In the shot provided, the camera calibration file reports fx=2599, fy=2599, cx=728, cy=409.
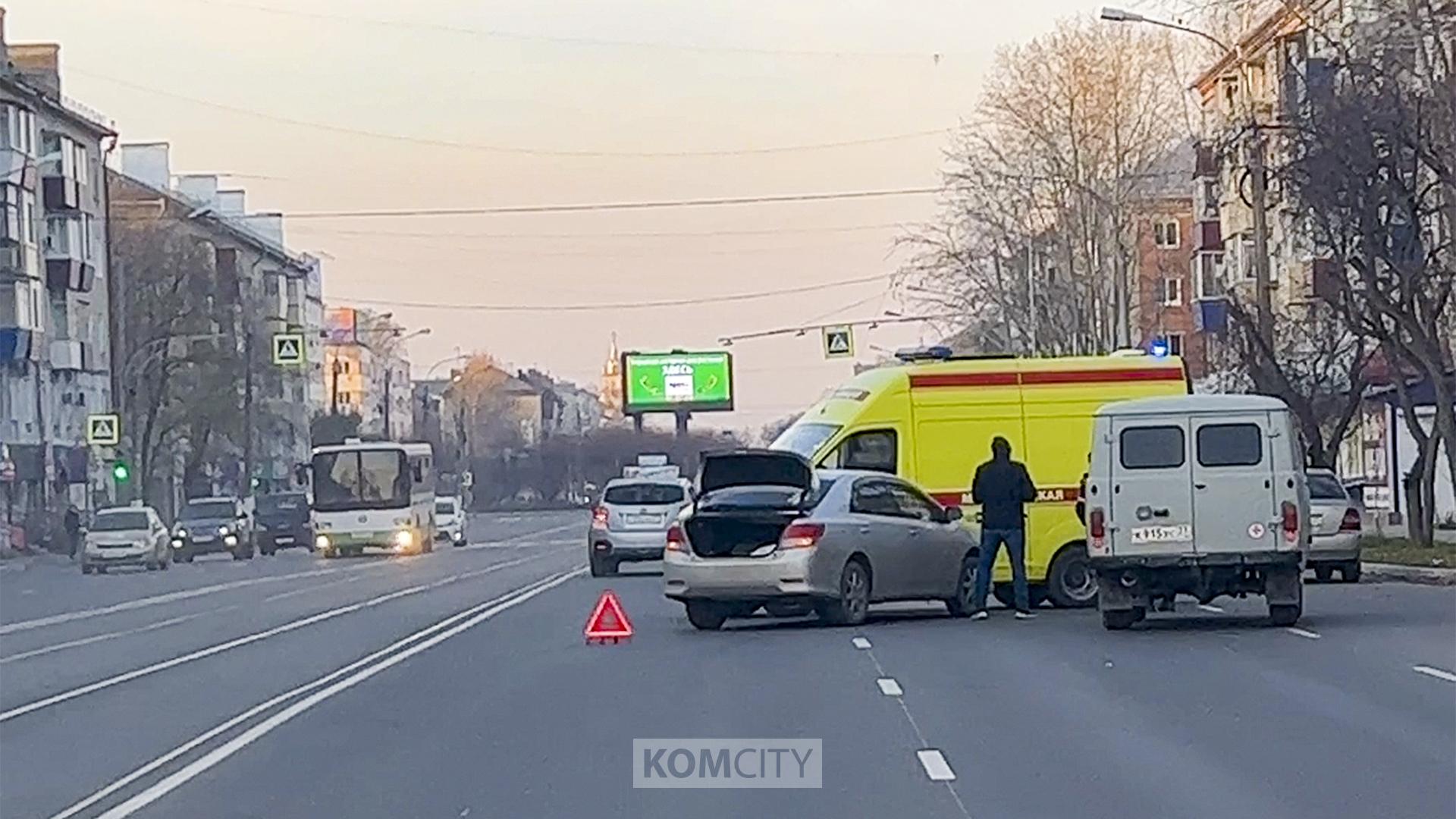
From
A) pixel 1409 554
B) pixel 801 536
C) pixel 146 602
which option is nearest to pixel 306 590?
pixel 146 602

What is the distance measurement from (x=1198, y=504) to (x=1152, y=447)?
27.6 inches

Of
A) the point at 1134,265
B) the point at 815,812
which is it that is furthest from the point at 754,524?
the point at 1134,265

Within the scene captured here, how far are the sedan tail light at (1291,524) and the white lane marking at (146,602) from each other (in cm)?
1493

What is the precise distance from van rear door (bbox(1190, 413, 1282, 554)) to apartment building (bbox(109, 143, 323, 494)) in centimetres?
5936

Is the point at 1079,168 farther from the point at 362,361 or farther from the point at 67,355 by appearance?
the point at 362,361

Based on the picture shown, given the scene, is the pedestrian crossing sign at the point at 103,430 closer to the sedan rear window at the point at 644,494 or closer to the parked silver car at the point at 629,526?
the sedan rear window at the point at 644,494

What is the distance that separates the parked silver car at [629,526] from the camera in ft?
136

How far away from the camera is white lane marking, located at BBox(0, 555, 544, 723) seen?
1908 centimetres

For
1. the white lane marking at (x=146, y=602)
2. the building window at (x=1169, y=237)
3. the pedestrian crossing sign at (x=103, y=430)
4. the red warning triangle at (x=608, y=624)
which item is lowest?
the white lane marking at (x=146, y=602)

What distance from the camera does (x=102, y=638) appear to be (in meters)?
28.0

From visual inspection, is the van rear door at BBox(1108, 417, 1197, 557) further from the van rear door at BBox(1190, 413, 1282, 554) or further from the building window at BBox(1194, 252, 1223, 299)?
the building window at BBox(1194, 252, 1223, 299)

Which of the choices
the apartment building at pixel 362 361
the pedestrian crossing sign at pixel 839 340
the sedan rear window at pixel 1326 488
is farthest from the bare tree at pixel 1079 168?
the apartment building at pixel 362 361

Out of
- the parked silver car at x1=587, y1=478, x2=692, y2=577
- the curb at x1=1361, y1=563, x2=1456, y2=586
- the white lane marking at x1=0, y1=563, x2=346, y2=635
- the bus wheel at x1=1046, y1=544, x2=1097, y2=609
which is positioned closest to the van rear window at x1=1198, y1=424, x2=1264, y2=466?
the bus wheel at x1=1046, y1=544, x2=1097, y2=609

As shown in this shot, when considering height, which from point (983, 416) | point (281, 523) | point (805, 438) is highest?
point (983, 416)
